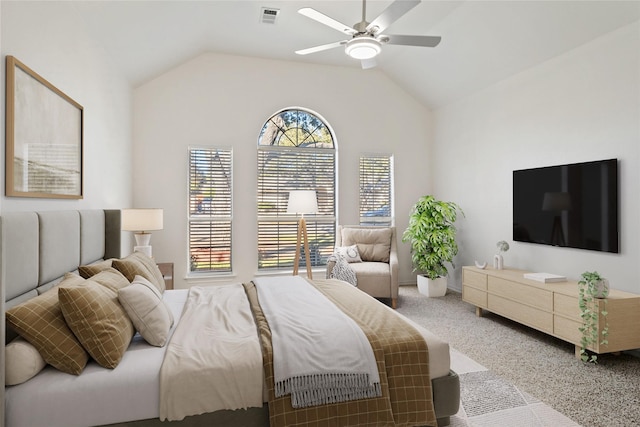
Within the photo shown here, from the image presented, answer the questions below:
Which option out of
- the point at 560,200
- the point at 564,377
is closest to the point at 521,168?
the point at 560,200

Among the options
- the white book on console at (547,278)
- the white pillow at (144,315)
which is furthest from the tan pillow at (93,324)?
the white book on console at (547,278)

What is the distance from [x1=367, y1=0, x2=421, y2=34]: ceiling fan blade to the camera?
237 cm

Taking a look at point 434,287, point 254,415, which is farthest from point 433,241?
point 254,415

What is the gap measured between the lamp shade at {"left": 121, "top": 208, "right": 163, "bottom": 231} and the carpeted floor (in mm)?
3035

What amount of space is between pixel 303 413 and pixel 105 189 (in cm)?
293

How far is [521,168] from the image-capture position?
13.9ft

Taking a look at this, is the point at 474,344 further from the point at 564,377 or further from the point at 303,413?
the point at 303,413

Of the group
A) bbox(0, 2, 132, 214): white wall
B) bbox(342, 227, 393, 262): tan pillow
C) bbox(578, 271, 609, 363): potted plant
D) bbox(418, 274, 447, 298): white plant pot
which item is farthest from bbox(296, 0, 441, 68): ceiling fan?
bbox(418, 274, 447, 298): white plant pot

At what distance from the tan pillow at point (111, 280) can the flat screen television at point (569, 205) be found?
383 centimetres

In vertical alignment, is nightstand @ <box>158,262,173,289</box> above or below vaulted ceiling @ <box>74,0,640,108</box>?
below

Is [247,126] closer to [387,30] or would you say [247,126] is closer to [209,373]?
[387,30]

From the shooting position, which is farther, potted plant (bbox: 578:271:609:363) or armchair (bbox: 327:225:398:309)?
armchair (bbox: 327:225:398:309)

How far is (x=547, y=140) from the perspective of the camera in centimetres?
390

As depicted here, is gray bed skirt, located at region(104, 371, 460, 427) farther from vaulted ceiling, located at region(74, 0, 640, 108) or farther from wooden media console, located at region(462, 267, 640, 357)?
vaulted ceiling, located at region(74, 0, 640, 108)
